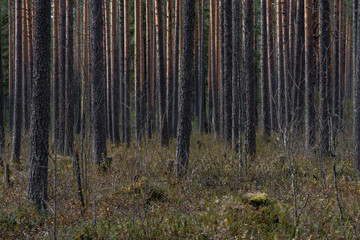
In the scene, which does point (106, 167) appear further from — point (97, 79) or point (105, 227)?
point (105, 227)

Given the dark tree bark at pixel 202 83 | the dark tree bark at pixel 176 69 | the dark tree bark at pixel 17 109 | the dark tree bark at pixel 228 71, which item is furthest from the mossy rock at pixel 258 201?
the dark tree bark at pixel 202 83

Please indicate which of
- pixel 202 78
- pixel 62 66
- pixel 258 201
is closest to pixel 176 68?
pixel 202 78

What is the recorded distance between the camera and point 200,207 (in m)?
6.36

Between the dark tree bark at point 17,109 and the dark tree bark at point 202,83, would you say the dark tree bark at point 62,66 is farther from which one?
the dark tree bark at point 202,83

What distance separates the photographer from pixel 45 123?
6656 mm

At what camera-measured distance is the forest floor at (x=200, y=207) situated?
5145mm

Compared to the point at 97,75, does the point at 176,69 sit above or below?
above

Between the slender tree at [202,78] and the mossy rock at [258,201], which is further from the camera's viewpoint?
the slender tree at [202,78]

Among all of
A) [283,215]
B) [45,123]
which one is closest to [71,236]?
[45,123]

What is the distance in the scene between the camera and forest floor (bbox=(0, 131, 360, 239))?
514 cm

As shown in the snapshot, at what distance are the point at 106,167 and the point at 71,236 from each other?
4703 millimetres

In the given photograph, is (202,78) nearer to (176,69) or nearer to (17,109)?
(176,69)

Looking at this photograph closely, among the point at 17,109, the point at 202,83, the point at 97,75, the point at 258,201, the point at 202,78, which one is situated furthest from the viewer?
the point at 202,83

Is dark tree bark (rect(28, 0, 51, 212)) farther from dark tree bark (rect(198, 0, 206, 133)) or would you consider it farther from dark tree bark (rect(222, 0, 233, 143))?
dark tree bark (rect(198, 0, 206, 133))
